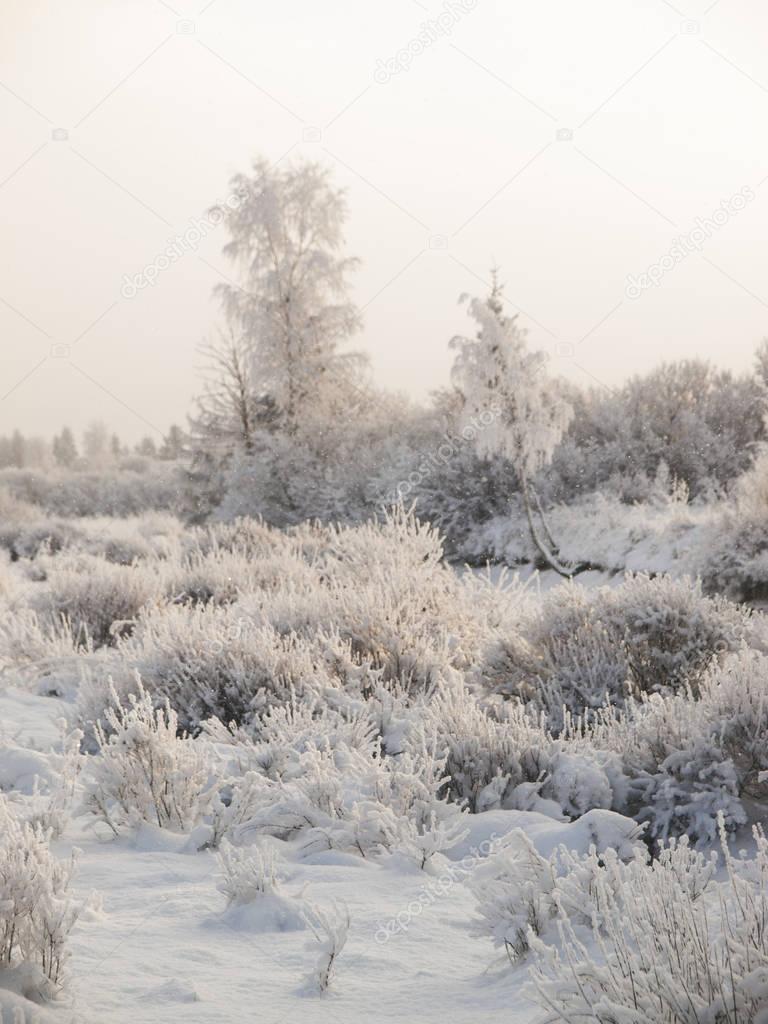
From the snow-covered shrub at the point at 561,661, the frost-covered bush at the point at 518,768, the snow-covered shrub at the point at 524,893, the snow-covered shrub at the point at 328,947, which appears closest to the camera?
the snow-covered shrub at the point at 328,947

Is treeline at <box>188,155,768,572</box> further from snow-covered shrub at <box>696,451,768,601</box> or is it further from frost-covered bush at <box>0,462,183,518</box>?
frost-covered bush at <box>0,462,183,518</box>

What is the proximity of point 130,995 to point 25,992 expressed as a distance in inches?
9.0

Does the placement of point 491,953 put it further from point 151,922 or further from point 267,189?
point 267,189

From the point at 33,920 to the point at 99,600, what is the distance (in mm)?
8112

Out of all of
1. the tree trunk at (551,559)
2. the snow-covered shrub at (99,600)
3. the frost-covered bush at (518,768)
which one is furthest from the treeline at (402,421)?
the frost-covered bush at (518,768)

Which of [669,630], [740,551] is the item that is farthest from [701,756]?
[740,551]

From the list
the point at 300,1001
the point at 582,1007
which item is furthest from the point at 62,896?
the point at 582,1007

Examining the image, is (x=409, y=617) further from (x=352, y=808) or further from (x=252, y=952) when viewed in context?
(x=252, y=952)

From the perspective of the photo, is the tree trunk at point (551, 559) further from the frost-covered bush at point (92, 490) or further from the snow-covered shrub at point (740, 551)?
the frost-covered bush at point (92, 490)

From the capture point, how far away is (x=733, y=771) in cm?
421

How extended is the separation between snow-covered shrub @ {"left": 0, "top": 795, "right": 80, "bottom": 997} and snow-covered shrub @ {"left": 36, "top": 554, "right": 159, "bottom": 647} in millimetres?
7508
